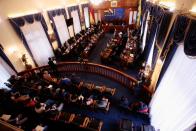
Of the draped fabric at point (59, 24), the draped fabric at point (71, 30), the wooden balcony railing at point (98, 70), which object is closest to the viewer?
the wooden balcony railing at point (98, 70)

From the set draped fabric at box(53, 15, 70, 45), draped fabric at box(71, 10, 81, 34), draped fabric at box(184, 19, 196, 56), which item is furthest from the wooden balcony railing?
draped fabric at box(71, 10, 81, 34)

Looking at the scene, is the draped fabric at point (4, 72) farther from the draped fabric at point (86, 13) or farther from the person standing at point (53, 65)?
the draped fabric at point (86, 13)

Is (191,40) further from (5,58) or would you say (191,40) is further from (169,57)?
(5,58)

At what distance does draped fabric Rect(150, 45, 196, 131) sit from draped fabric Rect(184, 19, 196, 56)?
381 millimetres

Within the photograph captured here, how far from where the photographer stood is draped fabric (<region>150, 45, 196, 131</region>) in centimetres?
330

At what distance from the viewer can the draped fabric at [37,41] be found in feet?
31.9

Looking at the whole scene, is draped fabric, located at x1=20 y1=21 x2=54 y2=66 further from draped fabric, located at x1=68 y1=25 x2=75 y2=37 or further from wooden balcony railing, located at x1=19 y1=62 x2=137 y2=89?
draped fabric, located at x1=68 y1=25 x2=75 y2=37

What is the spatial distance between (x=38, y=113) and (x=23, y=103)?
1146 mm

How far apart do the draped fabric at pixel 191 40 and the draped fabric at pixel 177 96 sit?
1.25ft

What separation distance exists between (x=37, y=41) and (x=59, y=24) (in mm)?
3842

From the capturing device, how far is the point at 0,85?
7926 mm

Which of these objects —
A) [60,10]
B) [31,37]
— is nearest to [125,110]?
[31,37]

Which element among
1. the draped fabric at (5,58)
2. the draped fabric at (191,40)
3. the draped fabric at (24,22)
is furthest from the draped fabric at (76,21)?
the draped fabric at (191,40)

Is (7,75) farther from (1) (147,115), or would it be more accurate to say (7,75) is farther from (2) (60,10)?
(1) (147,115)
